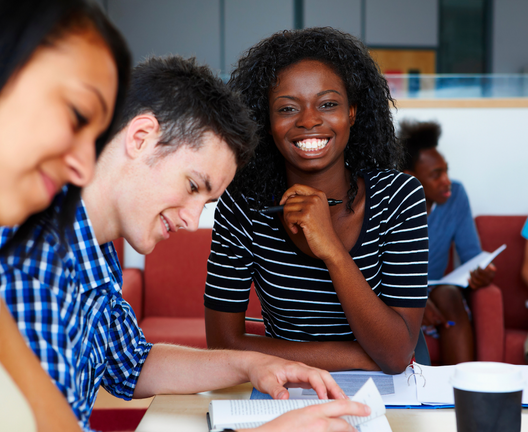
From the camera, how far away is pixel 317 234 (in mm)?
1239

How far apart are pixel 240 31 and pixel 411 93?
3144 millimetres

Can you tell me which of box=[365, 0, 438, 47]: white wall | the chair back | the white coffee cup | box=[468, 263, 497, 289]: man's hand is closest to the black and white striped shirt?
the white coffee cup

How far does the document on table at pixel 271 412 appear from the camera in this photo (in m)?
0.88

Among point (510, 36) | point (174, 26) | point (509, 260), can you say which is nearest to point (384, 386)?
point (509, 260)

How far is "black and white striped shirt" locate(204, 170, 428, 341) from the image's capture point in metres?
1.32

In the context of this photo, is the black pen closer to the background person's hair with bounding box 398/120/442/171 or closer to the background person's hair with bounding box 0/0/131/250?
the background person's hair with bounding box 0/0/131/250

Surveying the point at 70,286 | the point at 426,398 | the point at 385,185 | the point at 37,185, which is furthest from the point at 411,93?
the point at 37,185

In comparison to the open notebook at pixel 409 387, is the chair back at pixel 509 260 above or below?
below

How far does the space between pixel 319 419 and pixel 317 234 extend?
0.49 metres

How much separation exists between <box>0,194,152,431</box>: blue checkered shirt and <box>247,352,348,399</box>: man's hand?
284mm

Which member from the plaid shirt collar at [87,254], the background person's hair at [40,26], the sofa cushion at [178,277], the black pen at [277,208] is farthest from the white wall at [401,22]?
the background person's hair at [40,26]

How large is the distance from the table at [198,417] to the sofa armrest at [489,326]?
1454 mm

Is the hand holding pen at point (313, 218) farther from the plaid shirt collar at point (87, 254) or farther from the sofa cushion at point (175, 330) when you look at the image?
the sofa cushion at point (175, 330)

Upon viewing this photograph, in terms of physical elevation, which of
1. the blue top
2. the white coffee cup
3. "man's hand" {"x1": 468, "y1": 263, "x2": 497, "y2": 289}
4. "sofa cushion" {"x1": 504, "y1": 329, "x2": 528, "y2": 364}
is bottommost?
"sofa cushion" {"x1": 504, "y1": 329, "x2": 528, "y2": 364}
